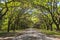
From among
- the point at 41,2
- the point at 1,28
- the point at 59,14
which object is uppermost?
the point at 41,2

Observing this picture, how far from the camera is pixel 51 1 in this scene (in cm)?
3838

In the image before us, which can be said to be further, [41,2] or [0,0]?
[41,2]

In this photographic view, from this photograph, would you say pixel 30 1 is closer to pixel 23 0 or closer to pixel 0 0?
pixel 23 0

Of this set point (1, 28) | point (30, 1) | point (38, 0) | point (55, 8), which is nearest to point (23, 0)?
point (30, 1)

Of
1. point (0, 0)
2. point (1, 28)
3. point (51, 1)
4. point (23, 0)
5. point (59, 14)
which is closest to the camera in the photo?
point (0, 0)

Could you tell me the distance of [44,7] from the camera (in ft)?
126

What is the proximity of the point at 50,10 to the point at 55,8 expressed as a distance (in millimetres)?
1369

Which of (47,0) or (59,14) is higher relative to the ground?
(47,0)

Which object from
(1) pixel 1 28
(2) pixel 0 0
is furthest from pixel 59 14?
(1) pixel 1 28

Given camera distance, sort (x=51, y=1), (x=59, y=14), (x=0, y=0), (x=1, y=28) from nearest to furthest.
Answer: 1. (x=0, y=0)
2. (x=51, y=1)
3. (x=59, y=14)
4. (x=1, y=28)

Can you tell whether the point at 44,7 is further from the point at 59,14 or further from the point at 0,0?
the point at 0,0

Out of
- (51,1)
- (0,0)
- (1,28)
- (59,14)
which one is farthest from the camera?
(1,28)

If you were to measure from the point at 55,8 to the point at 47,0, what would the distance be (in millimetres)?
2605

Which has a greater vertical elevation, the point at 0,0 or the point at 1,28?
the point at 0,0
